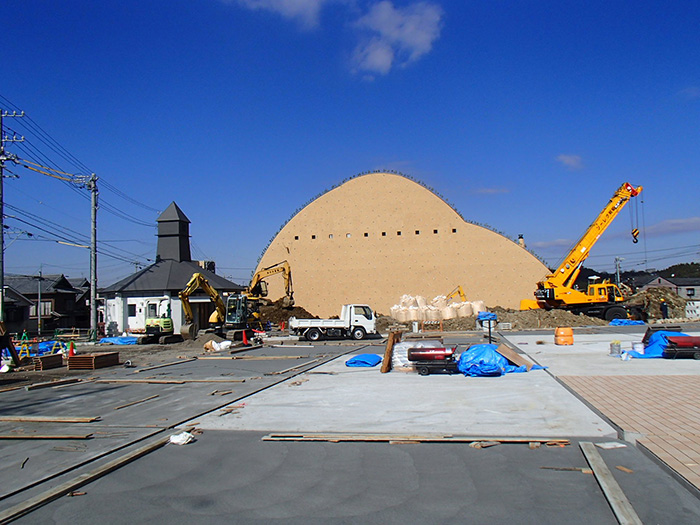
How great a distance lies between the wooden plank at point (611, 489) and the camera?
4.91m

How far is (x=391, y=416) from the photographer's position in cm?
973

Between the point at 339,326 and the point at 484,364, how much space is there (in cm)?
1677

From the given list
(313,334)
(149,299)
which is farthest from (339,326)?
(149,299)

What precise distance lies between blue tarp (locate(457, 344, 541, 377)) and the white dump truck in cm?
1574

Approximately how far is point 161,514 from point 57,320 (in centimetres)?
6622

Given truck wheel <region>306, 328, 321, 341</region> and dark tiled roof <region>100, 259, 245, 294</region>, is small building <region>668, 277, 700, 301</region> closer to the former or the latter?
dark tiled roof <region>100, 259, 245, 294</region>

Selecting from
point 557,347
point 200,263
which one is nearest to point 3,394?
point 557,347

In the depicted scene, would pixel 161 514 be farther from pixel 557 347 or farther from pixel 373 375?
pixel 557 347

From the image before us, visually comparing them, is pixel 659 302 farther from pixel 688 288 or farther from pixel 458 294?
pixel 688 288

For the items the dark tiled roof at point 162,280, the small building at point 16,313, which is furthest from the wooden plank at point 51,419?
the small building at point 16,313

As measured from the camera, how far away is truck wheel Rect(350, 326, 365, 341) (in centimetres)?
3061

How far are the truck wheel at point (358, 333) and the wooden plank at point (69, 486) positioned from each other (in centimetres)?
2305

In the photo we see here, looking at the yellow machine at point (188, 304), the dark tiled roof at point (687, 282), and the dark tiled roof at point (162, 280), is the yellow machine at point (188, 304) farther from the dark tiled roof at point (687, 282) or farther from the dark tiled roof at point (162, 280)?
the dark tiled roof at point (687, 282)

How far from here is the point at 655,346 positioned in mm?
17266
